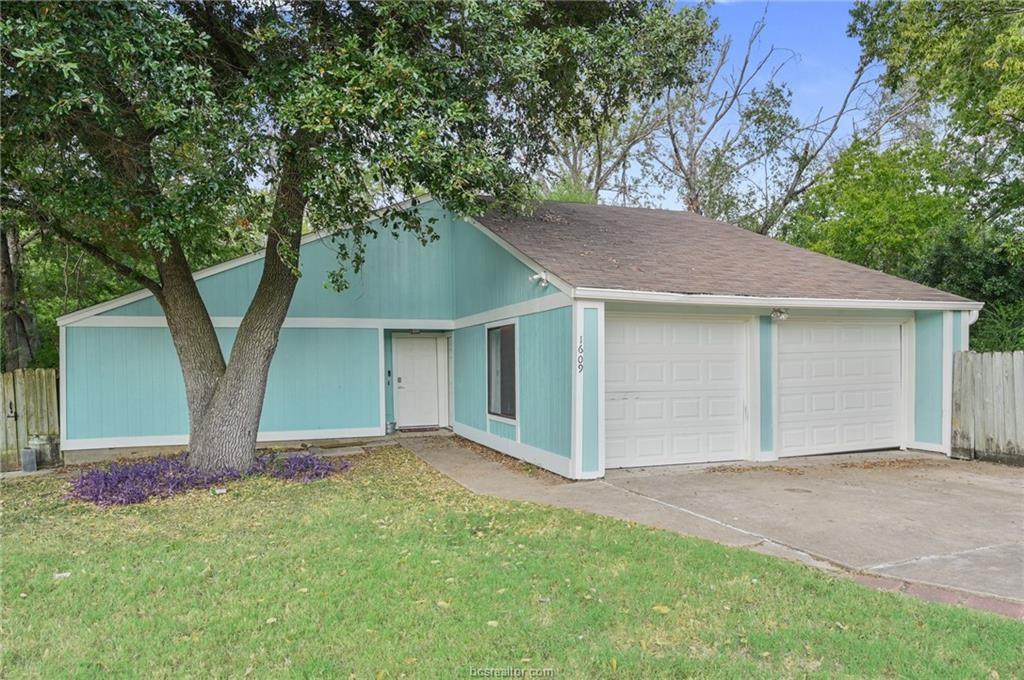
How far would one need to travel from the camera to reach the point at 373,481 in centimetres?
759

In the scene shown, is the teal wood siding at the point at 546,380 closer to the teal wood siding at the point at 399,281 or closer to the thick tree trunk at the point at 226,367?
the teal wood siding at the point at 399,281

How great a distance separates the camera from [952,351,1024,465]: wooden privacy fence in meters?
8.32

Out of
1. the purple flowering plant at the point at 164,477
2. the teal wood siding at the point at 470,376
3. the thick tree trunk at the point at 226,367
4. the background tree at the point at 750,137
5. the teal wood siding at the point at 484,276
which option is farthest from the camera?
the background tree at the point at 750,137

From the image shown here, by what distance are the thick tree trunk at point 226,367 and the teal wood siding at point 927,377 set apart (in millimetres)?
9107

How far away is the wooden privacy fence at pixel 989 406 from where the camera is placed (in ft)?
27.3

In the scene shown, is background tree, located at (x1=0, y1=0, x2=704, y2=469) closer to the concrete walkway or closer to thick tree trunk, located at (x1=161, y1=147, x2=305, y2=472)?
Answer: thick tree trunk, located at (x1=161, y1=147, x2=305, y2=472)

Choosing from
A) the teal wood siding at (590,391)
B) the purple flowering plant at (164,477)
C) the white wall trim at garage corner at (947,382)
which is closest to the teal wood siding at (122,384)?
the purple flowering plant at (164,477)

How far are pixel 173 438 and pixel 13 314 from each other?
14.2ft

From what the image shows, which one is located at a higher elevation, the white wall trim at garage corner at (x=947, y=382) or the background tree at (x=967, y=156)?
the background tree at (x=967, y=156)

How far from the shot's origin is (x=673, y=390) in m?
8.45

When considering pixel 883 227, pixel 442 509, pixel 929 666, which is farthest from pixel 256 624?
pixel 883 227

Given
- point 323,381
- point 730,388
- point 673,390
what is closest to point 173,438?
point 323,381

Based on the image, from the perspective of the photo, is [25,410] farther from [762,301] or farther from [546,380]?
[762,301]

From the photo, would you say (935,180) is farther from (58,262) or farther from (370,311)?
(58,262)
